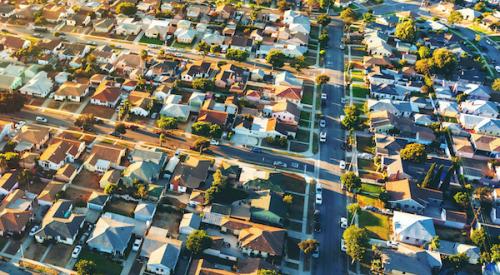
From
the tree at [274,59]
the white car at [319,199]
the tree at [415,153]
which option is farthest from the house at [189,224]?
the tree at [274,59]

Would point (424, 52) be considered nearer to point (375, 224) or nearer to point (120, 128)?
point (375, 224)

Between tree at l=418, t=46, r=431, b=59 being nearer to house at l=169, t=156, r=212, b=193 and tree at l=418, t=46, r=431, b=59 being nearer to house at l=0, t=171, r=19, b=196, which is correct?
house at l=169, t=156, r=212, b=193

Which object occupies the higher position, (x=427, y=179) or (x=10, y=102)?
(x=10, y=102)

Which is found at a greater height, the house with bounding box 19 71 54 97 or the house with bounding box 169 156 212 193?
the house with bounding box 19 71 54 97

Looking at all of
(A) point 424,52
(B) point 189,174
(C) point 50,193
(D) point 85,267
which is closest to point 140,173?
(B) point 189,174

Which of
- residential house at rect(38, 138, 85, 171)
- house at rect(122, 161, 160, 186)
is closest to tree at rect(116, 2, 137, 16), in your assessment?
residential house at rect(38, 138, 85, 171)
